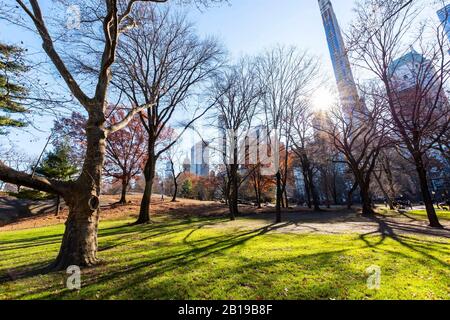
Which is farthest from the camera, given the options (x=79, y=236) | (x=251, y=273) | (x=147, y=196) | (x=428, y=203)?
(x=147, y=196)

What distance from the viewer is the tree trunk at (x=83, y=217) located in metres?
5.17

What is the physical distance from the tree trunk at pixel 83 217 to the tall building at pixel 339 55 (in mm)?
7397

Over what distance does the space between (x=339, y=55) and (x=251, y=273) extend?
895cm

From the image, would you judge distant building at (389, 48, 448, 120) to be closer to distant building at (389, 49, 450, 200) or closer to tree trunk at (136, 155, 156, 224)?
distant building at (389, 49, 450, 200)

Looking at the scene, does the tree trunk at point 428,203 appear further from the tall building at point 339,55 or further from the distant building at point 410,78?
the tall building at point 339,55

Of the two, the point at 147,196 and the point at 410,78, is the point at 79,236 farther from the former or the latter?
the point at 410,78

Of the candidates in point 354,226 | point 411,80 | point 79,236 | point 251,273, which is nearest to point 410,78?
point 411,80

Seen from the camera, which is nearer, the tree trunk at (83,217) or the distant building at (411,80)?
the tree trunk at (83,217)

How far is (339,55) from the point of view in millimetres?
9234

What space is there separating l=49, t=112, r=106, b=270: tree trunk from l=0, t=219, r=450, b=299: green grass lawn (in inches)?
17.3

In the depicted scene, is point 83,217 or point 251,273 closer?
point 251,273

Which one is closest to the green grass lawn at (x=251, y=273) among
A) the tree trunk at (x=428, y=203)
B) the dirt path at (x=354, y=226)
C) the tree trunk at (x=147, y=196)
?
the dirt path at (x=354, y=226)

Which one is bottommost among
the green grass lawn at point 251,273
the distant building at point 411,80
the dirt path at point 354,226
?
the dirt path at point 354,226
